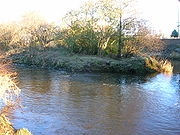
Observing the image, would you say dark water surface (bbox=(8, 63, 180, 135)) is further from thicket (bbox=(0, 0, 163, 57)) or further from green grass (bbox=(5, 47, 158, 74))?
thicket (bbox=(0, 0, 163, 57))

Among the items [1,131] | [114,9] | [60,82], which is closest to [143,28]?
[114,9]

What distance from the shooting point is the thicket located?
23.2m

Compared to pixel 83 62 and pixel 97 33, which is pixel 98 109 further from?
pixel 97 33

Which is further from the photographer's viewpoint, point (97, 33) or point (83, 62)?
point (97, 33)

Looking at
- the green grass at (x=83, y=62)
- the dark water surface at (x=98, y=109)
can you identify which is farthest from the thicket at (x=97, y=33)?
the dark water surface at (x=98, y=109)

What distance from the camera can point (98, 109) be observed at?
995 cm

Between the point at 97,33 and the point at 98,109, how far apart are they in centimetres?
1561

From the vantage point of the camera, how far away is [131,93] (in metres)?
13.1

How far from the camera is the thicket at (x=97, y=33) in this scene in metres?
23.2

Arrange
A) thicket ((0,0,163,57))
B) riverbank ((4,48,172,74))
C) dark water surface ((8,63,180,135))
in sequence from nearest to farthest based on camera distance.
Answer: dark water surface ((8,63,180,135)), riverbank ((4,48,172,74)), thicket ((0,0,163,57))

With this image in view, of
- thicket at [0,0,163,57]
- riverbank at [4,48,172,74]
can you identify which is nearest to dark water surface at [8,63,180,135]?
riverbank at [4,48,172,74]

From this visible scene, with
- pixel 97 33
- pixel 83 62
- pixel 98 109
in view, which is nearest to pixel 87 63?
pixel 83 62

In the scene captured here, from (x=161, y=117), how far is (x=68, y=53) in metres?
17.9

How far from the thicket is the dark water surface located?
897 centimetres
